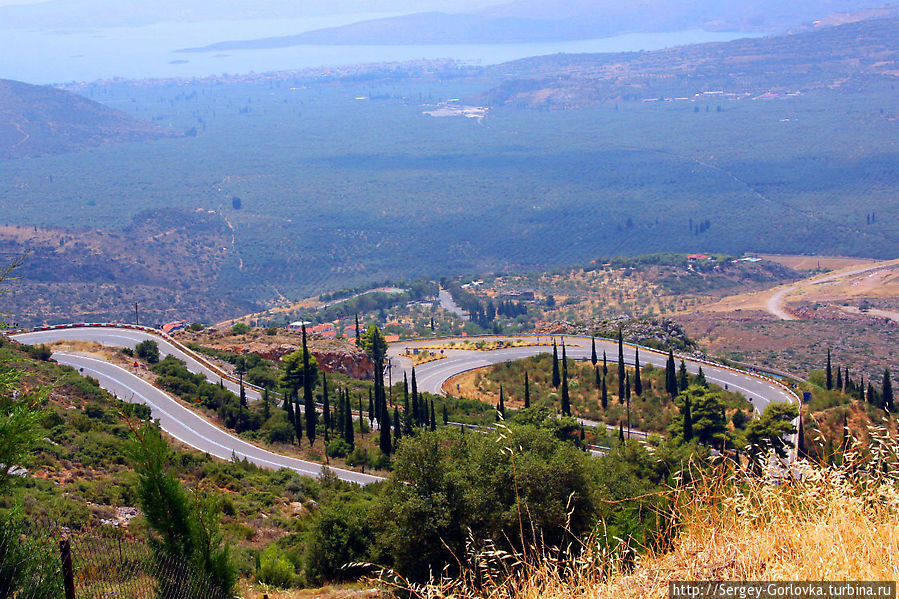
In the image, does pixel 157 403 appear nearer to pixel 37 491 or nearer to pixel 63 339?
pixel 63 339

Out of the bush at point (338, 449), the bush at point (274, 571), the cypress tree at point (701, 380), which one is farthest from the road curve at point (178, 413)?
the cypress tree at point (701, 380)

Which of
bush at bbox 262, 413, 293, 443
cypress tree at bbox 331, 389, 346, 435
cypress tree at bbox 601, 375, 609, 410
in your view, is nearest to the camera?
bush at bbox 262, 413, 293, 443

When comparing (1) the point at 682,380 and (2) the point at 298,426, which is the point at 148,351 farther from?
(1) the point at 682,380

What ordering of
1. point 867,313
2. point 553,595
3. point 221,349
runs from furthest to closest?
point 867,313, point 221,349, point 553,595

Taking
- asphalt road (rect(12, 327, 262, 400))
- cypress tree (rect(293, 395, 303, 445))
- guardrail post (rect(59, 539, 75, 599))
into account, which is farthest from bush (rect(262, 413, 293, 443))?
guardrail post (rect(59, 539, 75, 599))

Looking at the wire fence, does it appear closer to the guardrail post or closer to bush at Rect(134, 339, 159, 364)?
the guardrail post

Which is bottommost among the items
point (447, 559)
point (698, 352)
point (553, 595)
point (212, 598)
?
point (698, 352)

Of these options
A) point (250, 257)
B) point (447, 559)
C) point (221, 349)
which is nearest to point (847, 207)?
point (250, 257)
